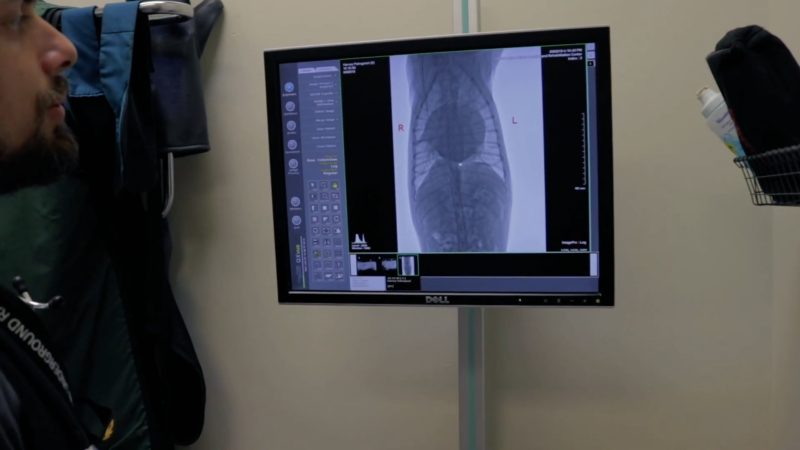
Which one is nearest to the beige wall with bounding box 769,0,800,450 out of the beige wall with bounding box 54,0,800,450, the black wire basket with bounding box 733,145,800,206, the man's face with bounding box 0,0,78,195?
the beige wall with bounding box 54,0,800,450

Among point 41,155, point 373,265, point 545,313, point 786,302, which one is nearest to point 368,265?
point 373,265

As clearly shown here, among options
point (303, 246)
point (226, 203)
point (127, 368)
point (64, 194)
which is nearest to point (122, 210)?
point (64, 194)

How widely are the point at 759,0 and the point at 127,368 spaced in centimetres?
138

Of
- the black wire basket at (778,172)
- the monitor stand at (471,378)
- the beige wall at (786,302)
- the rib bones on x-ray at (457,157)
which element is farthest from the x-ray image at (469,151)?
the beige wall at (786,302)

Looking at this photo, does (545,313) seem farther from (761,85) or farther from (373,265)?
(761,85)

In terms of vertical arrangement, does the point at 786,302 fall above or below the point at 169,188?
below

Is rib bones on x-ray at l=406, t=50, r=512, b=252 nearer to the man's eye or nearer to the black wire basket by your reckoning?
the black wire basket

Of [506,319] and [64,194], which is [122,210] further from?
[506,319]

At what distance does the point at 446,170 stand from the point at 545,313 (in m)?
0.41

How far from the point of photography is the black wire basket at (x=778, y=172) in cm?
64

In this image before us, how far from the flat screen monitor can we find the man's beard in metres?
0.31

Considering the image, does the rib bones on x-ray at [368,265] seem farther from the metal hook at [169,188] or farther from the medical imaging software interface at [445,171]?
the metal hook at [169,188]

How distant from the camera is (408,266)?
A: 960mm

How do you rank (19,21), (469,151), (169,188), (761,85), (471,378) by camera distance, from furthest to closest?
(169,188)
(471,378)
(469,151)
(19,21)
(761,85)
